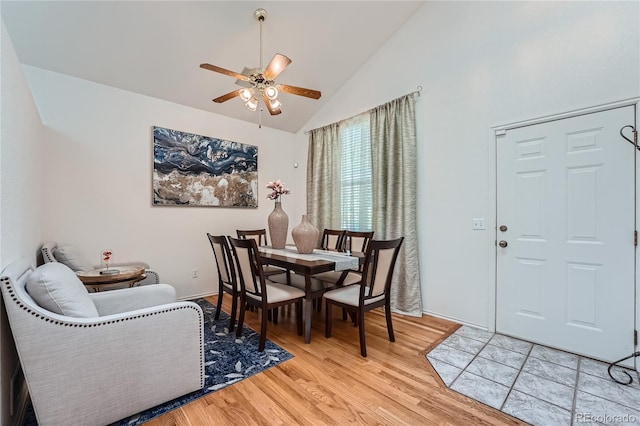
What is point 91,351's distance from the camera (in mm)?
1433

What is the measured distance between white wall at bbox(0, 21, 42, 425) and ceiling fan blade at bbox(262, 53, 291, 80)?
1574 millimetres

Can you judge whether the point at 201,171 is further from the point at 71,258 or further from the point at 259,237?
the point at 71,258

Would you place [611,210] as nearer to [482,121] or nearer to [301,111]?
[482,121]

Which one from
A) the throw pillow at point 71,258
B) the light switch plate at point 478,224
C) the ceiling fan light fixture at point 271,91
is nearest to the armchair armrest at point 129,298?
the throw pillow at point 71,258

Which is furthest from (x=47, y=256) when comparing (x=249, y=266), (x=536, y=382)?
(x=536, y=382)

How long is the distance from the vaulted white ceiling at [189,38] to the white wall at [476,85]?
1.90 ft

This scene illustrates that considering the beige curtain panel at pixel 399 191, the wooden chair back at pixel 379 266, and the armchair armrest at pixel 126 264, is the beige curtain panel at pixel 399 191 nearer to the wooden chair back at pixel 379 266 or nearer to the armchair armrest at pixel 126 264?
the wooden chair back at pixel 379 266

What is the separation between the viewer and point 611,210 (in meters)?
2.23

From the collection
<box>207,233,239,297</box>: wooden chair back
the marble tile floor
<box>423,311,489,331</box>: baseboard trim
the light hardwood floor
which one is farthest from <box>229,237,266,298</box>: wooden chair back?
<box>423,311,489,331</box>: baseboard trim

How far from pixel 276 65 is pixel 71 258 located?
2723 millimetres

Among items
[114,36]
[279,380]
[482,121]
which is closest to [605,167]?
[482,121]

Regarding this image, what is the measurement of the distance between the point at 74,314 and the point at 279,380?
133cm

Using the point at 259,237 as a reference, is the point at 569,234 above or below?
above

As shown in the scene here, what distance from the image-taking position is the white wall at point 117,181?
117 inches
